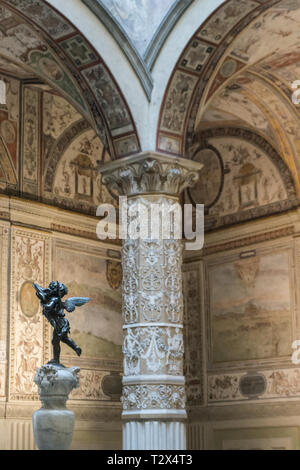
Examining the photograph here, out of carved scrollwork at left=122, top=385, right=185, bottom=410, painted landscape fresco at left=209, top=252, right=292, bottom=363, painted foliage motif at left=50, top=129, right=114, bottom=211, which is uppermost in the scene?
painted foliage motif at left=50, top=129, right=114, bottom=211

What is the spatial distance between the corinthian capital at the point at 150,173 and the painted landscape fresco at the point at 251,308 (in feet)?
13.2

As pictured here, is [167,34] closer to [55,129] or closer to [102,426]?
[55,129]

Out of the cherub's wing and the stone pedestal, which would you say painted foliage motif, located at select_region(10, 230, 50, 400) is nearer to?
the cherub's wing

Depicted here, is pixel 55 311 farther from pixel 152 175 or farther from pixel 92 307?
pixel 92 307

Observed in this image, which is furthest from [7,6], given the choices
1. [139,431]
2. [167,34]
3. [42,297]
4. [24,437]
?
[24,437]

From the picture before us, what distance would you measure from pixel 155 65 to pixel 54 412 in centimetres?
477

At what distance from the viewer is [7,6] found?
10.5 m

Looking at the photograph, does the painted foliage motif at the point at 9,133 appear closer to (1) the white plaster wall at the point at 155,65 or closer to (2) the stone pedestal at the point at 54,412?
(1) the white plaster wall at the point at 155,65

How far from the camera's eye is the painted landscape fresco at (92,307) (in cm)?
1418

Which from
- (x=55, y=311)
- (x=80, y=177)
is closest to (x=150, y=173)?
(x=55, y=311)

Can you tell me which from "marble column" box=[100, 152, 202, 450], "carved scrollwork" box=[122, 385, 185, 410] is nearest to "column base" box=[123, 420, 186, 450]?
"marble column" box=[100, 152, 202, 450]

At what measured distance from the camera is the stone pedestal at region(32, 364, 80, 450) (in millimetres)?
9195

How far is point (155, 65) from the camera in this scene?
36.6ft

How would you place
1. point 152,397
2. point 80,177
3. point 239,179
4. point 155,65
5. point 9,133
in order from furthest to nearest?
point 239,179, point 80,177, point 9,133, point 155,65, point 152,397
